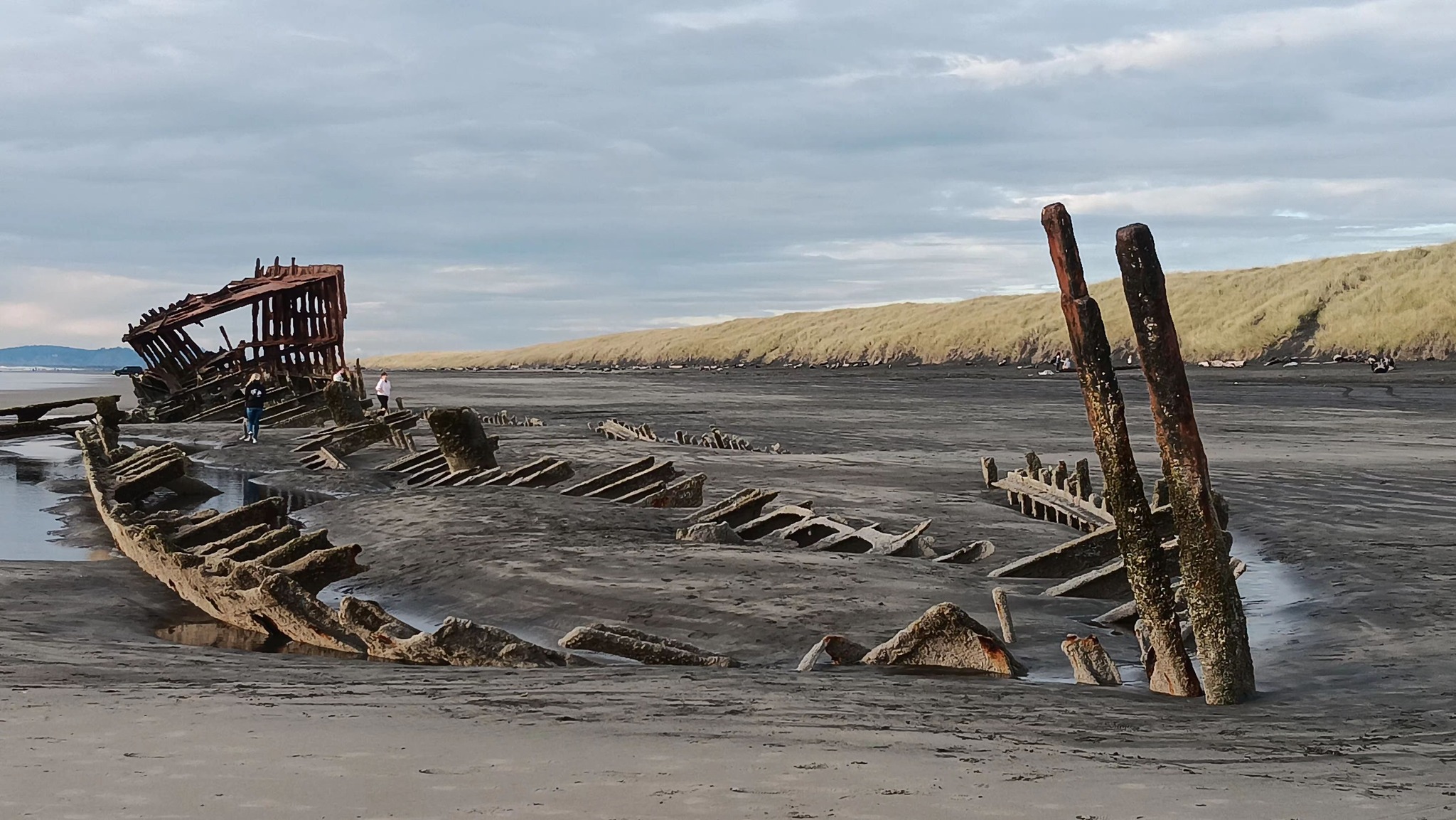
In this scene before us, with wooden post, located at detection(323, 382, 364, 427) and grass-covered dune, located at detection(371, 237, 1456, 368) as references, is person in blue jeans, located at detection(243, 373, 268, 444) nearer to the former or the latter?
wooden post, located at detection(323, 382, 364, 427)

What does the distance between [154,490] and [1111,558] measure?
1459cm

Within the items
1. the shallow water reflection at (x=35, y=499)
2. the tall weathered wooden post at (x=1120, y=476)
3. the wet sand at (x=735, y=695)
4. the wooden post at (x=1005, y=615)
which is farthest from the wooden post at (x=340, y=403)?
the tall weathered wooden post at (x=1120, y=476)

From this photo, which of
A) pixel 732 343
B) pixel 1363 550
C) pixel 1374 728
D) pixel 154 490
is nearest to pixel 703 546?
pixel 1363 550

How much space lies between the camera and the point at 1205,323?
91.2 metres

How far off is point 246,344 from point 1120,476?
3389 cm

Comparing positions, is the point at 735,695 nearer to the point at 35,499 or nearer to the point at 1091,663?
the point at 1091,663

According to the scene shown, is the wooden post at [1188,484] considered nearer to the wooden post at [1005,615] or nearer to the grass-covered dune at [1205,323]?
the wooden post at [1005,615]

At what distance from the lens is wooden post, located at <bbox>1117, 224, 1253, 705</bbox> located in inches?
250

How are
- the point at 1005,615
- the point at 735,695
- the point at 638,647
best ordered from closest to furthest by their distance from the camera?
the point at 735,695
the point at 638,647
the point at 1005,615

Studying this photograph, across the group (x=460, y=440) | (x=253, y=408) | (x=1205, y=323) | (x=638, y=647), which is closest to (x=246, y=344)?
(x=253, y=408)

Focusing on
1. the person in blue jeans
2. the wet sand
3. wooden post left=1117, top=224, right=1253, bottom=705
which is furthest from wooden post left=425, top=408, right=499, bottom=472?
wooden post left=1117, top=224, right=1253, bottom=705

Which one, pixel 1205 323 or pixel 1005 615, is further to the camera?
pixel 1205 323

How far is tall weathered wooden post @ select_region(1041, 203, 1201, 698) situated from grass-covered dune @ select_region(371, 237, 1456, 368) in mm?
65114

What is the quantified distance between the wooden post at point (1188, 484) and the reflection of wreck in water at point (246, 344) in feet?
109
